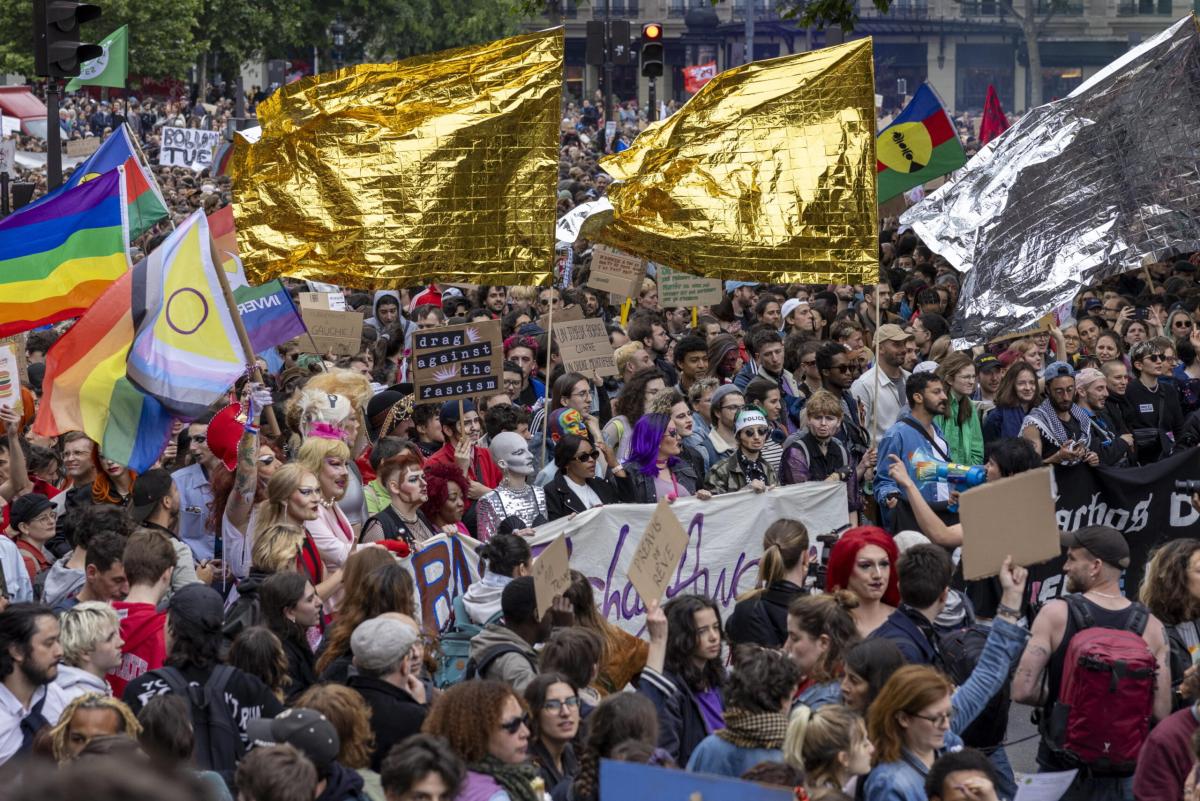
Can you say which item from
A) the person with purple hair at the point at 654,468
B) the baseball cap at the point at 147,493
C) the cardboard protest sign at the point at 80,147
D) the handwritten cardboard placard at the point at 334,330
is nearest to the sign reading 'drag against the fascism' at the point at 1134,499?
the person with purple hair at the point at 654,468

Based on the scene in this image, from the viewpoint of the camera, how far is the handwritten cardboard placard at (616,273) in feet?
44.3

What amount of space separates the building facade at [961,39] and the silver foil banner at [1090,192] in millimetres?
73381

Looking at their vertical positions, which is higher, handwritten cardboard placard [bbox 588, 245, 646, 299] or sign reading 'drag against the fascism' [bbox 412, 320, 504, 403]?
sign reading 'drag against the fascism' [bbox 412, 320, 504, 403]

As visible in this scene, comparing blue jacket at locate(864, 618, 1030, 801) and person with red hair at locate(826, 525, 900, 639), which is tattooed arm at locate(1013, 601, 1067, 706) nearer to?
blue jacket at locate(864, 618, 1030, 801)

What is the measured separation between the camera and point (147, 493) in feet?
24.3

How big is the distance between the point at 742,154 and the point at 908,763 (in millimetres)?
5121

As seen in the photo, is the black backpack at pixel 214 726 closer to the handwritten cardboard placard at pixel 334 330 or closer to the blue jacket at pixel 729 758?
the blue jacket at pixel 729 758

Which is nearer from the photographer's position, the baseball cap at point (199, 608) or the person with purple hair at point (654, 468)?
the baseball cap at point (199, 608)

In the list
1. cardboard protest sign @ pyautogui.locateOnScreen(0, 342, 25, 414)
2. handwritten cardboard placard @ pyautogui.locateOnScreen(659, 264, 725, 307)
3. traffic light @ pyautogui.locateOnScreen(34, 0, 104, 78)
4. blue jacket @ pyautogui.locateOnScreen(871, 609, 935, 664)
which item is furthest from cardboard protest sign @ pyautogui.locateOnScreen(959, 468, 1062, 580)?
traffic light @ pyautogui.locateOnScreen(34, 0, 104, 78)

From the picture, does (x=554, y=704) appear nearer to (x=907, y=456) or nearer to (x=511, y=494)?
(x=511, y=494)

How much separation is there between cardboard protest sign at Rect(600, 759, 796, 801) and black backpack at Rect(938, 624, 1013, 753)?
2.08 m

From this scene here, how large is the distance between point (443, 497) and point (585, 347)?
10.6 ft

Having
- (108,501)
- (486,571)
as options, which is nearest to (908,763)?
(486,571)

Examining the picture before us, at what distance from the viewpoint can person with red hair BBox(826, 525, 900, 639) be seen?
6.30 metres
